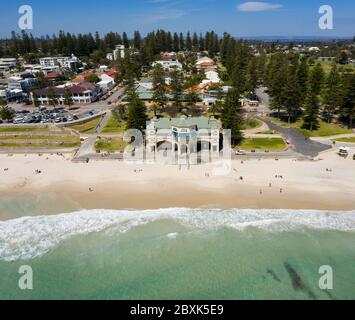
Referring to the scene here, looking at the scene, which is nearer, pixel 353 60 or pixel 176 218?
pixel 176 218

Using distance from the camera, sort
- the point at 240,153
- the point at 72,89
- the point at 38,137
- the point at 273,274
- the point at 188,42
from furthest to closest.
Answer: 1. the point at 188,42
2. the point at 72,89
3. the point at 38,137
4. the point at 240,153
5. the point at 273,274

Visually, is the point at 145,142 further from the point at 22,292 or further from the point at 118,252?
the point at 22,292

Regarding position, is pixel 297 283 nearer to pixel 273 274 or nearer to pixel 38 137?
pixel 273 274

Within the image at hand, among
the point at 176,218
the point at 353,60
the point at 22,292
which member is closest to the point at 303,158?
the point at 176,218

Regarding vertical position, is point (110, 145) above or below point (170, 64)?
below

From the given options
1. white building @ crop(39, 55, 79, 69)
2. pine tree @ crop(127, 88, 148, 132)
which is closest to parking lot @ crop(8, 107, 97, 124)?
pine tree @ crop(127, 88, 148, 132)

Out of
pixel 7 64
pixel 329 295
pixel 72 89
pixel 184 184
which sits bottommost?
pixel 329 295

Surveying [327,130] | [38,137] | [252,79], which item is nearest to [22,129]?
[38,137]

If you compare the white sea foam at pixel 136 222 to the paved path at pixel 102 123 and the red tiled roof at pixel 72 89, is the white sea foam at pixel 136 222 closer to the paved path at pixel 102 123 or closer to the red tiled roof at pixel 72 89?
the paved path at pixel 102 123
